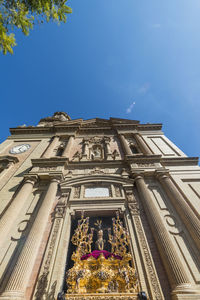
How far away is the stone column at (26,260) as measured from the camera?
475 centimetres

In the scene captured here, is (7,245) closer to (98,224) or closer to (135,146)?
(98,224)

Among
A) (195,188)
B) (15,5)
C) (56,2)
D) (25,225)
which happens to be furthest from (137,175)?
(15,5)

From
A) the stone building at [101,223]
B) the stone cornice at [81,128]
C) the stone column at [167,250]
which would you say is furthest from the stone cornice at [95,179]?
the stone cornice at [81,128]

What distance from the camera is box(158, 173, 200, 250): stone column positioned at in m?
6.46

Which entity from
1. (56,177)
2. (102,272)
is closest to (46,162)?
(56,177)

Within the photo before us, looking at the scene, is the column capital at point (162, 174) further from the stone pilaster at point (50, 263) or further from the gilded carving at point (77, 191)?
the stone pilaster at point (50, 263)

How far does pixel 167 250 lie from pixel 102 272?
2.63 meters

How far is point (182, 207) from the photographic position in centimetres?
741

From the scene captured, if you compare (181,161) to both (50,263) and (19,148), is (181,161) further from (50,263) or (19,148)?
(19,148)

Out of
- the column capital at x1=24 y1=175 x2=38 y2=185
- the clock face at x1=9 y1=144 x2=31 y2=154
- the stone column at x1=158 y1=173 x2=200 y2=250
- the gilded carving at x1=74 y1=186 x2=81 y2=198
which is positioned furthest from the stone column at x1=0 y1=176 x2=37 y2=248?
the stone column at x1=158 y1=173 x2=200 y2=250

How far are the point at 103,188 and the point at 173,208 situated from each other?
415 cm

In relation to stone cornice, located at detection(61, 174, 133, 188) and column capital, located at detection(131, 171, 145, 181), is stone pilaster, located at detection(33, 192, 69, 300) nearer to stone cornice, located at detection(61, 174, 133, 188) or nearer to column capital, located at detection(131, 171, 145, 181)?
stone cornice, located at detection(61, 174, 133, 188)

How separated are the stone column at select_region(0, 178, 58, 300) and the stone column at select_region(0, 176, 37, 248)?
49.7 inches

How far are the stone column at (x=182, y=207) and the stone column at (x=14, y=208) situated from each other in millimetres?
8263
